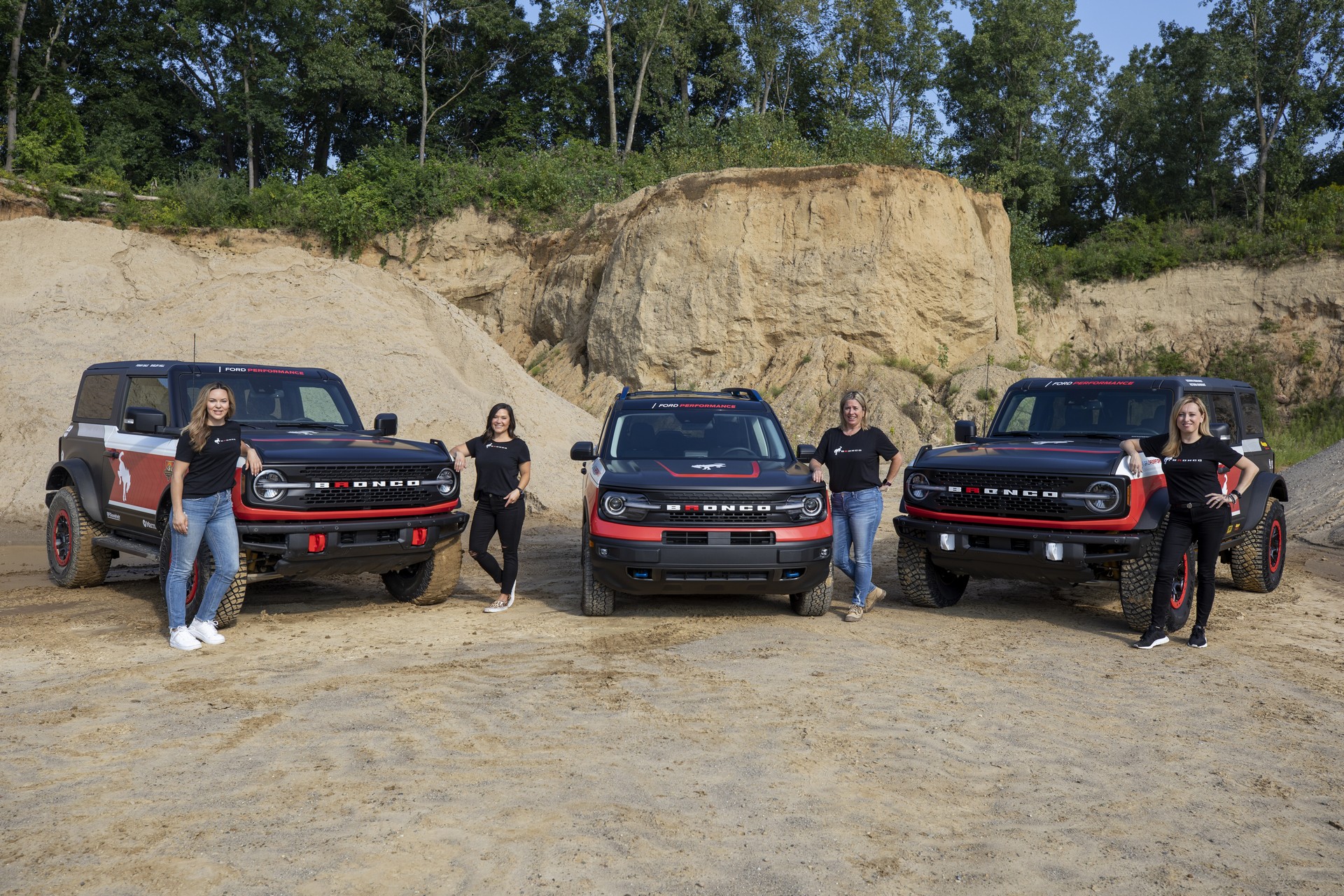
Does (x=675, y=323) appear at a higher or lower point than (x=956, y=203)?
lower

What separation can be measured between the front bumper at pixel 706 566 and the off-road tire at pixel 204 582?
2700mm

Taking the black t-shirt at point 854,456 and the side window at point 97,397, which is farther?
the side window at point 97,397

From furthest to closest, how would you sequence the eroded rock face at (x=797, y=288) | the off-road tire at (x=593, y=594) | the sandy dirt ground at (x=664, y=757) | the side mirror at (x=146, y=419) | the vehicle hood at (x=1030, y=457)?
1. the eroded rock face at (x=797, y=288)
2. the off-road tire at (x=593, y=594)
3. the side mirror at (x=146, y=419)
4. the vehicle hood at (x=1030, y=457)
5. the sandy dirt ground at (x=664, y=757)

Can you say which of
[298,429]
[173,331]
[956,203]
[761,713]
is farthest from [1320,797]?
[956,203]

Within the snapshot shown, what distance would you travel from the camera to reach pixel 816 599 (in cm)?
874

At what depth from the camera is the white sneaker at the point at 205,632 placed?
7555 mm

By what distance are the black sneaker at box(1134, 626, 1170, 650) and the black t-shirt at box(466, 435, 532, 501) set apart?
5114mm

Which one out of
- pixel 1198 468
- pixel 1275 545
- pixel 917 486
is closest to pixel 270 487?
pixel 917 486

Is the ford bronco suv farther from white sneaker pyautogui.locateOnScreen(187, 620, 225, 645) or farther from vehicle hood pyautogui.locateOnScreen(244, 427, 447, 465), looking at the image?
white sneaker pyautogui.locateOnScreen(187, 620, 225, 645)

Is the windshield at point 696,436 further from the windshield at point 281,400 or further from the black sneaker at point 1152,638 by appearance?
the black sneaker at point 1152,638

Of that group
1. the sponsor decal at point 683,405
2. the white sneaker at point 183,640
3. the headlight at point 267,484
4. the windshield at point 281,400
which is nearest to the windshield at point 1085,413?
the sponsor decal at point 683,405

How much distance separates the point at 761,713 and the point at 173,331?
16.7 m

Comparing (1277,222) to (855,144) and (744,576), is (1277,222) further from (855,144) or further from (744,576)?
(744,576)

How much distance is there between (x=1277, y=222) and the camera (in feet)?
103
